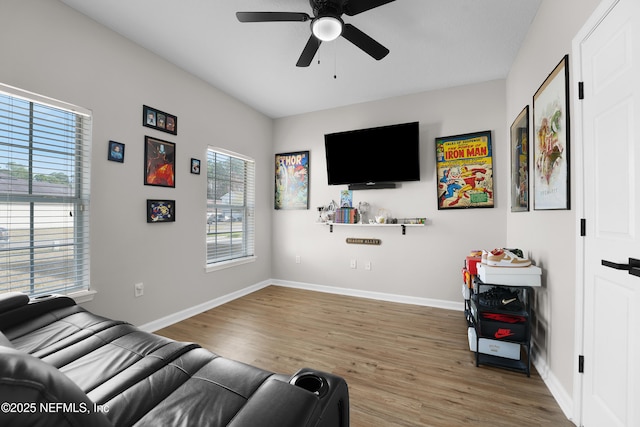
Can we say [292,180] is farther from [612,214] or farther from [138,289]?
[612,214]

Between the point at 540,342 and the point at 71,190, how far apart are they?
156 inches

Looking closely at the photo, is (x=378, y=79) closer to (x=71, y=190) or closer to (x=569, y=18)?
(x=569, y=18)

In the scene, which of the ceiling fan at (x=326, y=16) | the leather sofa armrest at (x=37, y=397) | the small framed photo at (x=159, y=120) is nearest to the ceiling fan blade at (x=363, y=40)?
the ceiling fan at (x=326, y=16)

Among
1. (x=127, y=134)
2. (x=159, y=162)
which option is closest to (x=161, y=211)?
(x=159, y=162)

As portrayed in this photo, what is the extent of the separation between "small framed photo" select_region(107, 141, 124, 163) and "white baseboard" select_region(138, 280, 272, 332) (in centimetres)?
163

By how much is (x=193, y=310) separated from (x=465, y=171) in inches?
148

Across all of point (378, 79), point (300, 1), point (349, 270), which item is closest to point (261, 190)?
point (349, 270)

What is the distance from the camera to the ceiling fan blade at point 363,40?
1964 millimetres

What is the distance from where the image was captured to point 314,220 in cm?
426

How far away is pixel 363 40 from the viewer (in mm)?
2072

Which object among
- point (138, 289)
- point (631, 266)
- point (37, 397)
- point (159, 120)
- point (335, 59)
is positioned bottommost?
point (138, 289)

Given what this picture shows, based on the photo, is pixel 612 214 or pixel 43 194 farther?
pixel 43 194

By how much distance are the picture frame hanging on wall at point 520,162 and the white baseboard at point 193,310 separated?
3598 millimetres

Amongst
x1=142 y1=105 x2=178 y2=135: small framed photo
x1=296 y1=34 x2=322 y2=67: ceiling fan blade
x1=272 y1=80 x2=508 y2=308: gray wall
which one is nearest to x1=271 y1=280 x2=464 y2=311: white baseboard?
x1=272 y1=80 x2=508 y2=308: gray wall
